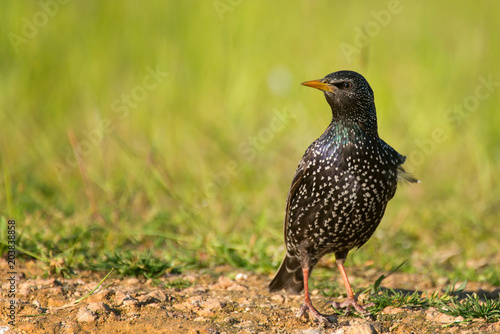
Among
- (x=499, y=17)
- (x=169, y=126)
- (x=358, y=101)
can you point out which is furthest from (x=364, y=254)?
(x=499, y=17)

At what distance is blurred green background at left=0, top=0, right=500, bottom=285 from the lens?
5867mm

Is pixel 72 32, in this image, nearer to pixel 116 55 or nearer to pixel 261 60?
pixel 116 55

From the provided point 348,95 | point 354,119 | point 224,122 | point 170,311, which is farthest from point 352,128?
point 224,122

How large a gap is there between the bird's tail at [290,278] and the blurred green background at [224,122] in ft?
1.29

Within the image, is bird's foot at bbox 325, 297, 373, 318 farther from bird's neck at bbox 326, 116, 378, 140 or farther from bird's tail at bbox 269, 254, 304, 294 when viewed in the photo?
bird's neck at bbox 326, 116, 378, 140

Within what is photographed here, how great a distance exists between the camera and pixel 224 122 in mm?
8180

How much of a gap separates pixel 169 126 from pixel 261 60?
1799mm

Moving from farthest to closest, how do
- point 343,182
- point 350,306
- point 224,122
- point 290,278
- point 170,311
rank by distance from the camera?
1. point 224,122
2. point 290,278
3. point 350,306
4. point 343,182
5. point 170,311

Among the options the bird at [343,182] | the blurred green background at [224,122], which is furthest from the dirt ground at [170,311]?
the blurred green background at [224,122]

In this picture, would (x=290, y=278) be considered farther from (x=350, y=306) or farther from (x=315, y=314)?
(x=315, y=314)

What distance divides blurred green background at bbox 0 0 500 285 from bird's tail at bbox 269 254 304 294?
394mm

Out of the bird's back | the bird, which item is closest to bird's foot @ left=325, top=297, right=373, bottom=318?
the bird

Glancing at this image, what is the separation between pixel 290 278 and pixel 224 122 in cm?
364

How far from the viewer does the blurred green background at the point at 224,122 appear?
5.87 m
